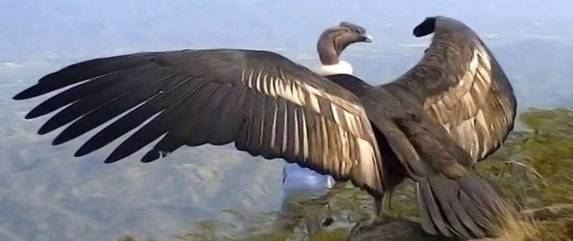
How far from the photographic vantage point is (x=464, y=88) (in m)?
2.93

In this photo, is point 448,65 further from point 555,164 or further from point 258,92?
point 555,164

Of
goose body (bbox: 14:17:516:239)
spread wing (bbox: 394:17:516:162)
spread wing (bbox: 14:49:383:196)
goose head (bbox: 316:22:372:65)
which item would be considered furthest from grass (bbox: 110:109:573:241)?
spread wing (bbox: 14:49:383:196)

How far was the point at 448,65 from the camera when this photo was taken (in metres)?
2.93

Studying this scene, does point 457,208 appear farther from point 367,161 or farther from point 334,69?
point 334,69

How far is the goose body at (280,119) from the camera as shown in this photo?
2.31 meters

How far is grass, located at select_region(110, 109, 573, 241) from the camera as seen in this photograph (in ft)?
11.5

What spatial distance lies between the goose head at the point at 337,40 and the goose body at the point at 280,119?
0.37 metres

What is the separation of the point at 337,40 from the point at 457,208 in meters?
0.94

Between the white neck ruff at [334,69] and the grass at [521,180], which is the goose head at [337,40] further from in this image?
the grass at [521,180]

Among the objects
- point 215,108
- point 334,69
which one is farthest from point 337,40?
point 215,108

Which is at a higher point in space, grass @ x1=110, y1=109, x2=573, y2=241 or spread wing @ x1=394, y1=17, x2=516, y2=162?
spread wing @ x1=394, y1=17, x2=516, y2=162

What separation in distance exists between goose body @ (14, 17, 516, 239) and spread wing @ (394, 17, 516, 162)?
4 cm

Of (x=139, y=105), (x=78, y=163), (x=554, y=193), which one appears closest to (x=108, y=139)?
(x=139, y=105)

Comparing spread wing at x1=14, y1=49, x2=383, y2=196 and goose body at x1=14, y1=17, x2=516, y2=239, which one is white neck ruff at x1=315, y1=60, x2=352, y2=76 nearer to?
goose body at x1=14, y1=17, x2=516, y2=239
